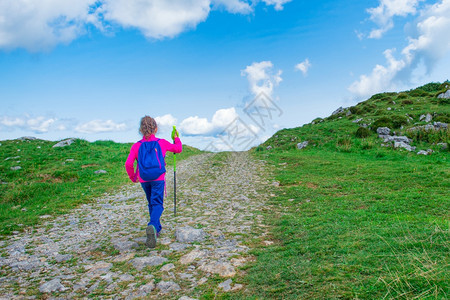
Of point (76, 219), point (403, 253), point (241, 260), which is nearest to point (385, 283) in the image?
point (403, 253)

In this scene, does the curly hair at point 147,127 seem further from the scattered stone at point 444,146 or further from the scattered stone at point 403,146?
the scattered stone at point 444,146

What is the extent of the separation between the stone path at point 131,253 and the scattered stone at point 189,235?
0.03 m

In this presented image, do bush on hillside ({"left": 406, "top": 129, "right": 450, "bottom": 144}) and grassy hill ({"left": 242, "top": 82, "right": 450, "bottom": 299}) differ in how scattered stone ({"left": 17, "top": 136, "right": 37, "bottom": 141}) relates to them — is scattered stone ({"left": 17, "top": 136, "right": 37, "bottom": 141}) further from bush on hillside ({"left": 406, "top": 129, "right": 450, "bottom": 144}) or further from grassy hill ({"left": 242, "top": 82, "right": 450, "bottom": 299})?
bush on hillside ({"left": 406, "top": 129, "right": 450, "bottom": 144})

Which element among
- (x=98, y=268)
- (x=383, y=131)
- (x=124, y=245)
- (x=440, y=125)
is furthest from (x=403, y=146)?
(x=98, y=268)

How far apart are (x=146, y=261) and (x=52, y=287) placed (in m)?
1.66

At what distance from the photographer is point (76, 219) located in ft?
29.4

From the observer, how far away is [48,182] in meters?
14.1

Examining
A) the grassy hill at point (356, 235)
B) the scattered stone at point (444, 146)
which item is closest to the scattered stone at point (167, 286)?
the grassy hill at point (356, 235)

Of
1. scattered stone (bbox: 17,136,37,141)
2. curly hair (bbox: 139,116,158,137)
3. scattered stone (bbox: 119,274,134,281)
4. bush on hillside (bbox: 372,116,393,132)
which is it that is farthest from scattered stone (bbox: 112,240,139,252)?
scattered stone (bbox: 17,136,37,141)

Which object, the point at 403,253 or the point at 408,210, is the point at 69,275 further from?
the point at 408,210

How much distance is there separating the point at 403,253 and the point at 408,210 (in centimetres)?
428

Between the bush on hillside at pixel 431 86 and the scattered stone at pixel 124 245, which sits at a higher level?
the bush on hillside at pixel 431 86

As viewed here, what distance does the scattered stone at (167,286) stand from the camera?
438 centimetres

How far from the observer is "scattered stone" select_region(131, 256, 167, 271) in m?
5.33
